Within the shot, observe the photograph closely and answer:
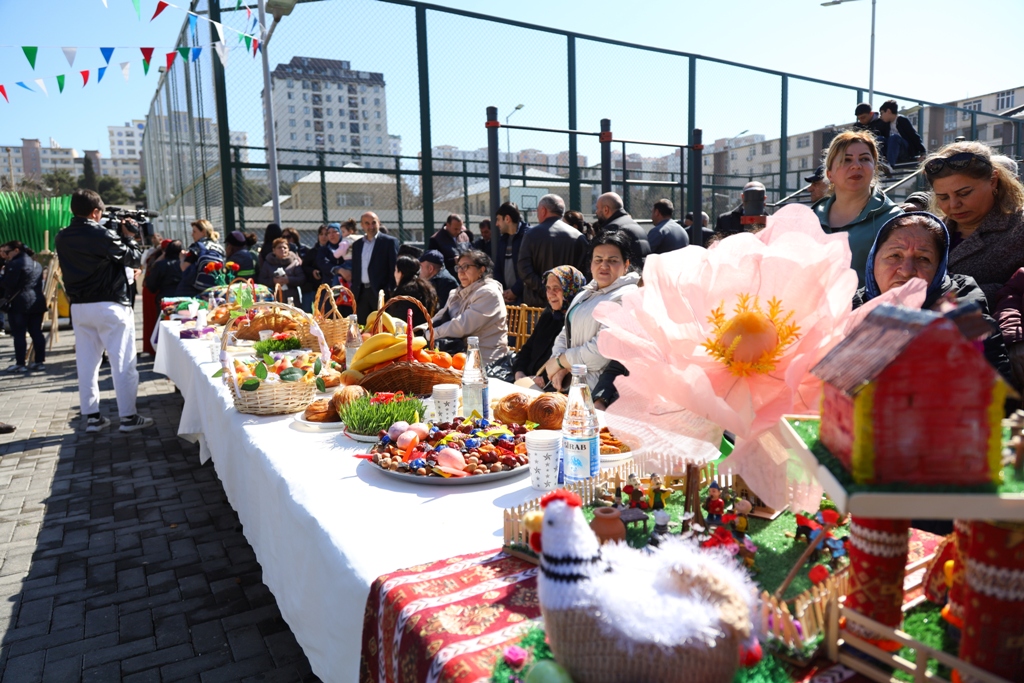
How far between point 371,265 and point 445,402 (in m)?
5.01

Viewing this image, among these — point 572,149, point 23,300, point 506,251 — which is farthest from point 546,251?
point 23,300

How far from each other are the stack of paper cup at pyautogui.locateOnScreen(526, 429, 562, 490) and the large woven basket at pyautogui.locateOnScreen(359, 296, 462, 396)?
0.94 meters

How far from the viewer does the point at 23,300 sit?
8.12 m

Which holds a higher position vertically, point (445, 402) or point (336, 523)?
point (445, 402)

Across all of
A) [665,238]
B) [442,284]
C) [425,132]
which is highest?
[425,132]

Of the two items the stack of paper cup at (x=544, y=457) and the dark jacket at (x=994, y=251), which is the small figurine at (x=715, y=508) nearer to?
the stack of paper cup at (x=544, y=457)

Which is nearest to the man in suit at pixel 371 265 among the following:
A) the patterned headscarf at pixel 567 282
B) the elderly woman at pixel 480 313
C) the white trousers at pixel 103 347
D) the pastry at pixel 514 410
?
the white trousers at pixel 103 347

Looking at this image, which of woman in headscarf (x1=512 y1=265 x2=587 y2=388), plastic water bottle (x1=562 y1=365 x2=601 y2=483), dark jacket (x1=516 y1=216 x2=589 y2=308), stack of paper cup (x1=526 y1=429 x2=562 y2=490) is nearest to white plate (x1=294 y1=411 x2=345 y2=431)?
stack of paper cup (x1=526 y1=429 x2=562 y2=490)

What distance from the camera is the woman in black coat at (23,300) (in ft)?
26.7

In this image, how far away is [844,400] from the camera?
63 centimetres

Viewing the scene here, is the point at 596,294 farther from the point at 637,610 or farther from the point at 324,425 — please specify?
the point at 637,610

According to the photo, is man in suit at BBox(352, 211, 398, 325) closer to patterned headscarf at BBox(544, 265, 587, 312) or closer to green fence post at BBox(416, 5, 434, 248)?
green fence post at BBox(416, 5, 434, 248)

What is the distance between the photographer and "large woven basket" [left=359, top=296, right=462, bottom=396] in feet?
7.76

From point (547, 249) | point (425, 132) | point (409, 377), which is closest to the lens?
point (409, 377)
